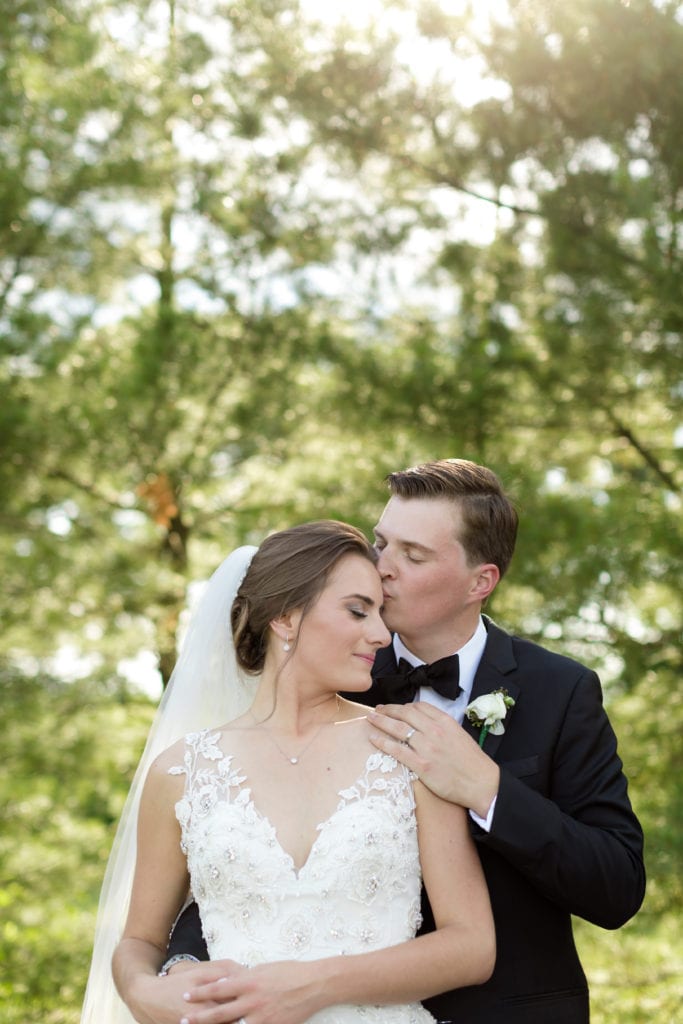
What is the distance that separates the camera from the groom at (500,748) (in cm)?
275

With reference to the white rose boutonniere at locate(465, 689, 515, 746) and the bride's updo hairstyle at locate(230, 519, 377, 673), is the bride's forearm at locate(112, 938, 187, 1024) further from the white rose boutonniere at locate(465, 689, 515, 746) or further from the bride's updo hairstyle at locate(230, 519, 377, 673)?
the white rose boutonniere at locate(465, 689, 515, 746)

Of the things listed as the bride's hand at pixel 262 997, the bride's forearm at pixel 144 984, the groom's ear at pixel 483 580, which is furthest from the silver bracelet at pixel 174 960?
the groom's ear at pixel 483 580

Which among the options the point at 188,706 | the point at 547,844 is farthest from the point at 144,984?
the point at 547,844

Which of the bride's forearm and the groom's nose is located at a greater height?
the groom's nose

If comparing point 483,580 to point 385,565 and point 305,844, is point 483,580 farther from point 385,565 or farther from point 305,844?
point 305,844

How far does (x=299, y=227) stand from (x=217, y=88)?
1.04m

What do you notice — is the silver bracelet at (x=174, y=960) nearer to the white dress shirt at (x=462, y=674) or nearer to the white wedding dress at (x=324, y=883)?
the white wedding dress at (x=324, y=883)

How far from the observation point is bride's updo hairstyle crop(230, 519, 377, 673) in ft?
9.53

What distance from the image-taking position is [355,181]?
7.84m

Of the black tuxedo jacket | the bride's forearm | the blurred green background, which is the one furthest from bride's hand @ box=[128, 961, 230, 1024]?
the blurred green background

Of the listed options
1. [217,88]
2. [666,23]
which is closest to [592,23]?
[666,23]

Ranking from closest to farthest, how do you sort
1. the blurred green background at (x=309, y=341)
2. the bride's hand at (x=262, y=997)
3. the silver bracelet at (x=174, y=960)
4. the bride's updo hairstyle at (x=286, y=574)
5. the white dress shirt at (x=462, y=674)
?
the bride's hand at (x=262, y=997), the silver bracelet at (x=174, y=960), the bride's updo hairstyle at (x=286, y=574), the white dress shirt at (x=462, y=674), the blurred green background at (x=309, y=341)

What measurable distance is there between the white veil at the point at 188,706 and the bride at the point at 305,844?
7.6 inches

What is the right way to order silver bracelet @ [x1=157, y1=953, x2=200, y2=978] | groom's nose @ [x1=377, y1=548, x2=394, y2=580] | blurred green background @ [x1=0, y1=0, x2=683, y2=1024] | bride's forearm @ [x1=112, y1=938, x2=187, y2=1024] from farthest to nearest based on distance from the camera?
blurred green background @ [x1=0, y1=0, x2=683, y2=1024] < groom's nose @ [x1=377, y1=548, x2=394, y2=580] < silver bracelet @ [x1=157, y1=953, x2=200, y2=978] < bride's forearm @ [x1=112, y1=938, x2=187, y2=1024]
